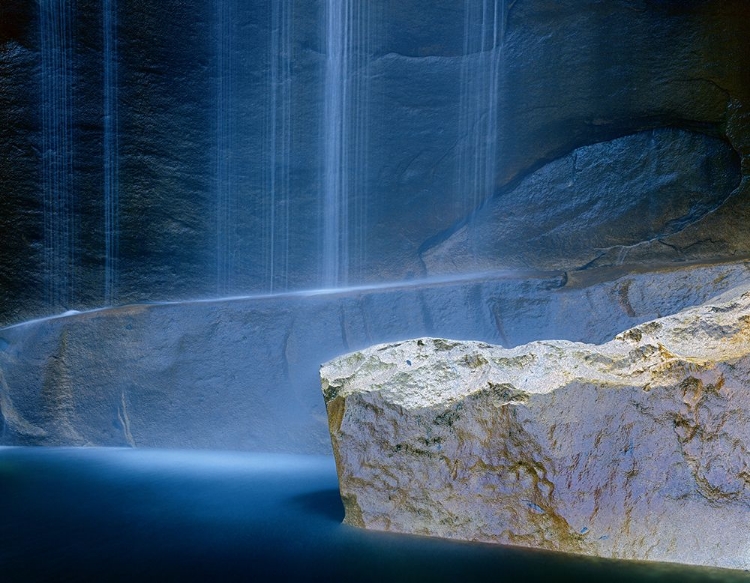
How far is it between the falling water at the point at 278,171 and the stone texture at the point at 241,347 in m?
1.31

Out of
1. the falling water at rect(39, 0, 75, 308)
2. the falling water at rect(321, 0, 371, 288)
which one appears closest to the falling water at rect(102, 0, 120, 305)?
the falling water at rect(39, 0, 75, 308)

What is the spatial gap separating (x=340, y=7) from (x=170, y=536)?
16.9 ft

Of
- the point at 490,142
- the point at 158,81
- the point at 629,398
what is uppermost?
the point at 158,81

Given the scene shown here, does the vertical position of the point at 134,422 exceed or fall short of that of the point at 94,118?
it falls short

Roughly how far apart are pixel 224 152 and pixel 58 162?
5.01 ft

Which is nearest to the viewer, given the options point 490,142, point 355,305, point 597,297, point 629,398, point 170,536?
point 629,398

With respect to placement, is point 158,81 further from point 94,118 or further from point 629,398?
point 629,398

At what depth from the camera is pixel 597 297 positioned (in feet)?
15.1

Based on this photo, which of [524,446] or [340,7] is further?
[340,7]

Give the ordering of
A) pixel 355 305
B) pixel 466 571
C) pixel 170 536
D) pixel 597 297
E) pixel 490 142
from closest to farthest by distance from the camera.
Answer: pixel 466 571 < pixel 170 536 < pixel 597 297 < pixel 355 305 < pixel 490 142

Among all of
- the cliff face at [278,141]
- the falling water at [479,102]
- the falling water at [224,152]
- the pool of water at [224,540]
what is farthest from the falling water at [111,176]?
the falling water at [479,102]

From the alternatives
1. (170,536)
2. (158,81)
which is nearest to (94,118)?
(158,81)

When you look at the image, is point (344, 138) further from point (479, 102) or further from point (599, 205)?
point (599, 205)

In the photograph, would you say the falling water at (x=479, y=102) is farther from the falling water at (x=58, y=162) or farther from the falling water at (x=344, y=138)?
the falling water at (x=58, y=162)
